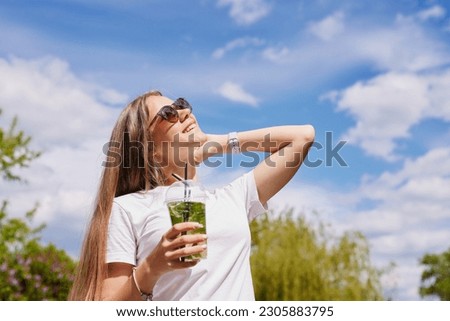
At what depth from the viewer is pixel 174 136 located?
3.77 meters

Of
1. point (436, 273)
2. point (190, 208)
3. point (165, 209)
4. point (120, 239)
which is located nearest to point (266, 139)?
point (165, 209)

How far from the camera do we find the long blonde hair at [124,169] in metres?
3.65

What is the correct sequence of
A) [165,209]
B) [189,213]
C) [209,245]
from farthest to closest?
[165,209] < [209,245] < [189,213]

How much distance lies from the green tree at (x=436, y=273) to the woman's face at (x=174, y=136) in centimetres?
4468

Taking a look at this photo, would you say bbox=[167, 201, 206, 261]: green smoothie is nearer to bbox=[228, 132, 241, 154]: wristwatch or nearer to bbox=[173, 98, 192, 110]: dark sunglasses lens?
bbox=[173, 98, 192, 110]: dark sunglasses lens

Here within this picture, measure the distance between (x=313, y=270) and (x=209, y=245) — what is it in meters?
11.5

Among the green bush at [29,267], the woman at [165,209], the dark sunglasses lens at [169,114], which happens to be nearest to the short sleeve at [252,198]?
the woman at [165,209]

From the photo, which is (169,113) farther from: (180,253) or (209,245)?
(180,253)

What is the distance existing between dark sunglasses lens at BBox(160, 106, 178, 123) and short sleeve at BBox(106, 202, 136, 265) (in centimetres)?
62

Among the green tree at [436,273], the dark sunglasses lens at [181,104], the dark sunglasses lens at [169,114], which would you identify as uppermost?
the dark sunglasses lens at [181,104]

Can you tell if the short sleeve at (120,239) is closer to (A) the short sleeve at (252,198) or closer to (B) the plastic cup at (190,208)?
(B) the plastic cup at (190,208)

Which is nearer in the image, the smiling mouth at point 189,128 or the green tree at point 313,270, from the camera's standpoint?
the smiling mouth at point 189,128

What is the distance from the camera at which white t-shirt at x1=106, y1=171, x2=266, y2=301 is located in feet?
11.0

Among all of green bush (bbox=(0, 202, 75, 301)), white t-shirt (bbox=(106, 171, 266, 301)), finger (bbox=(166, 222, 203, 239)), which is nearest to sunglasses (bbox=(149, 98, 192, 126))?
white t-shirt (bbox=(106, 171, 266, 301))
